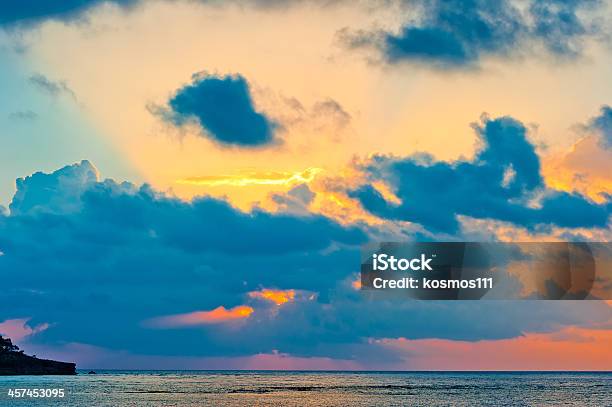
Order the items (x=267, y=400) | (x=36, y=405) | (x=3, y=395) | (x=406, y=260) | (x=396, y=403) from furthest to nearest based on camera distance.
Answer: (x=3, y=395) → (x=267, y=400) → (x=396, y=403) → (x=36, y=405) → (x=406, y=260)

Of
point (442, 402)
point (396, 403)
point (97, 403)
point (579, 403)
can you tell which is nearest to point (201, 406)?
point (97, 403)

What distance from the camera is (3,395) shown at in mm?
172250

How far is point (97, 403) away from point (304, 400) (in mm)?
40730

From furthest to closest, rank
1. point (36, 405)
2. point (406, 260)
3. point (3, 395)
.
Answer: point (3, 395), point (36, 405), point (406, 260)

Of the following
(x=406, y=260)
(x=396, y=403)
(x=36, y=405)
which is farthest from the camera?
(x=396, y=403)

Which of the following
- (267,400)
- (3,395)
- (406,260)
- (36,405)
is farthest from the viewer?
(3,395)

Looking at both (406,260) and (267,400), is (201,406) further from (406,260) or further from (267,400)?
(406,260)

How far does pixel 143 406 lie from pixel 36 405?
18.7 meters

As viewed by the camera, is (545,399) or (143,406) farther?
(545,399)

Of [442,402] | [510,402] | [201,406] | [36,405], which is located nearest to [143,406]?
[201,406]

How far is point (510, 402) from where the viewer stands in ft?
521

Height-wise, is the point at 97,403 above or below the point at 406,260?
below

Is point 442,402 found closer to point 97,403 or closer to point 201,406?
point 201,406

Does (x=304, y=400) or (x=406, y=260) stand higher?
(x=406, y=260)
